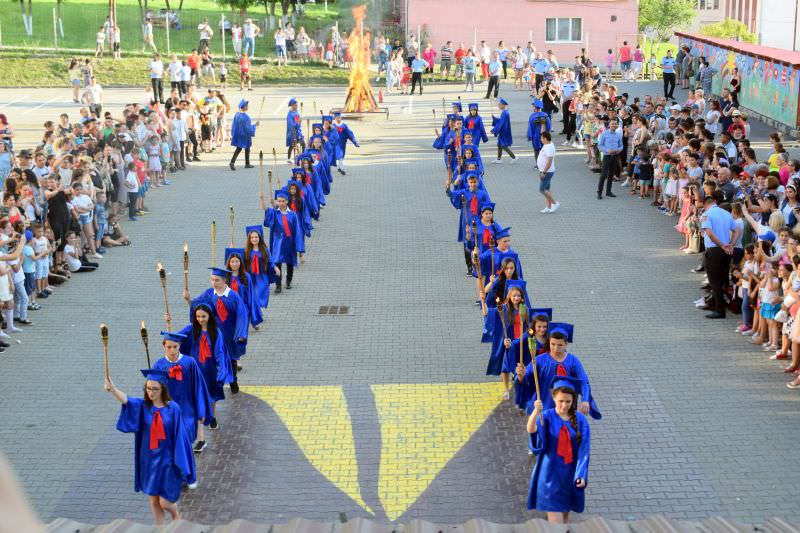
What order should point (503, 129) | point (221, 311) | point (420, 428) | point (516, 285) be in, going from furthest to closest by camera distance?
point (503, 129), point (221, 311), point (516, 285), point (420, 428)

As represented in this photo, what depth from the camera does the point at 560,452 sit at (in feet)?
26.6

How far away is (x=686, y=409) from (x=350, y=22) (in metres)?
46.2

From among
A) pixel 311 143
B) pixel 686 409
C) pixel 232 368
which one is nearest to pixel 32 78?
pixel 311 143

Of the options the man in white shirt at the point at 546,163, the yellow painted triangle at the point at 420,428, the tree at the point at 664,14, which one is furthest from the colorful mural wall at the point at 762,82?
the tree at the point at 664,14

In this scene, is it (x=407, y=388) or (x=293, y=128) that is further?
(x=293, y=128)

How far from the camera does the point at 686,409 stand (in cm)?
1134

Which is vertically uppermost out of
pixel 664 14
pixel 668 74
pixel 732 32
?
pixel 664 14

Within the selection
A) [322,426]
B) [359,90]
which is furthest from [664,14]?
[322,426]

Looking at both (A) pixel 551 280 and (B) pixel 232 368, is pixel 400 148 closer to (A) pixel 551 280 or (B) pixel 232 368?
(A) pixel 551 280

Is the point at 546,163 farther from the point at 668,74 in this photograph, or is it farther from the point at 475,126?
the point at 668,74

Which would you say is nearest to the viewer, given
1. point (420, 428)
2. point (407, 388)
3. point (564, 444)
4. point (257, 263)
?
point (564, 444)

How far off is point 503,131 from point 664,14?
40.8 m

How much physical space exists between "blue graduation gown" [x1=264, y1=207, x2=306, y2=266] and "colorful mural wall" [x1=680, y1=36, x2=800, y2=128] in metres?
15.5

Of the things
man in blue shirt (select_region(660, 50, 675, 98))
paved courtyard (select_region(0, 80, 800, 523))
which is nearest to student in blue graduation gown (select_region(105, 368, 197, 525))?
paved courtyard (select_region(0, 80, 800, 523))
